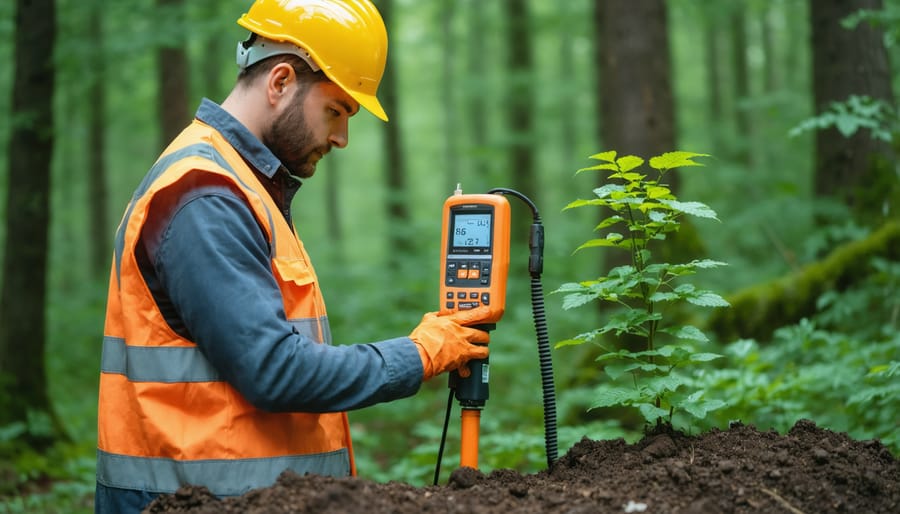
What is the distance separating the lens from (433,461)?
558 centimetres

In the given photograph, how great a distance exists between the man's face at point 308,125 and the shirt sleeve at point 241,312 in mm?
382

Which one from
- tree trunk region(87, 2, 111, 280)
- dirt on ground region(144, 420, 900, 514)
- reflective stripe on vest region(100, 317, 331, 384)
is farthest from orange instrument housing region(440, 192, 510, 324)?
tree trunk region(87, 2, 111, 280)

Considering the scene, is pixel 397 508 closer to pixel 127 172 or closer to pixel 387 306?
pixel 387 306

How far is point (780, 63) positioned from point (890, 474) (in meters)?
22.5

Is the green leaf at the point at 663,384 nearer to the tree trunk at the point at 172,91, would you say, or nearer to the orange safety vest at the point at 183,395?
the orange safety vest at the point at 183,395

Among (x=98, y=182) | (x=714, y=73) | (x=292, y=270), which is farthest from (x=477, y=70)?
(x=292, y=270)

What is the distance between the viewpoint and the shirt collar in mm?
2506

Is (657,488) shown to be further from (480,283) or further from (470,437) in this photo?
(480,283)

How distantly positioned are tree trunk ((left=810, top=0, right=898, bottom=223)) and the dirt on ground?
439 centimetres

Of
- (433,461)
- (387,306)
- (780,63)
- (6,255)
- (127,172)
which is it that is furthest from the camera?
(127,172)

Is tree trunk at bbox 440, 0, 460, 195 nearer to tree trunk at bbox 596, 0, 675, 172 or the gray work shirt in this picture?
tree trunk at bbox 596, 0, 675, 172

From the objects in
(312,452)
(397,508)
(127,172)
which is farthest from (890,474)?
(127,172)

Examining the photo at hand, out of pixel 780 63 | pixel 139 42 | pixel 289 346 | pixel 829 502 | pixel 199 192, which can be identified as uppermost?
pixel 780 63

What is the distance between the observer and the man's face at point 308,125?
2531mm
